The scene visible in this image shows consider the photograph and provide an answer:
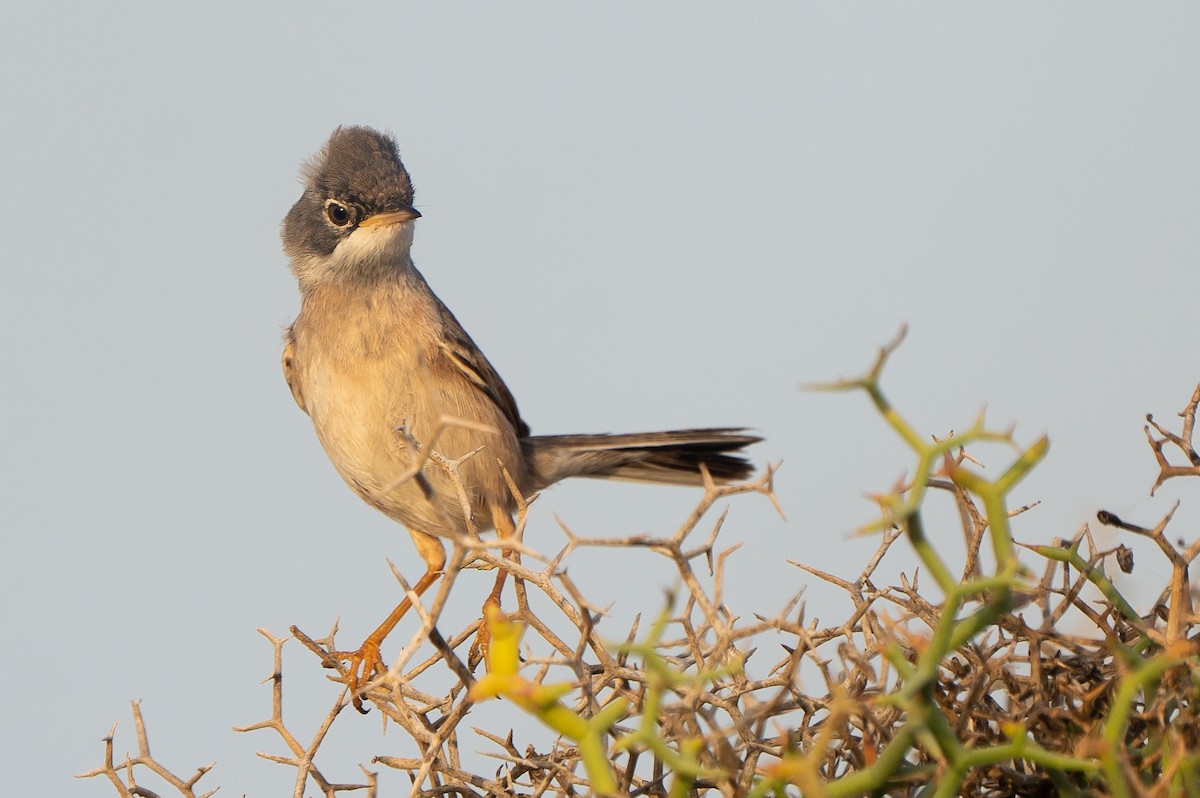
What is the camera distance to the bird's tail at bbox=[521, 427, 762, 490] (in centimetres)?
659

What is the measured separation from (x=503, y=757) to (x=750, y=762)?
57 cm

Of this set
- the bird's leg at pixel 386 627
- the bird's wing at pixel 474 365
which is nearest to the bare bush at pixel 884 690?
the bird's leg at pixel 386 627

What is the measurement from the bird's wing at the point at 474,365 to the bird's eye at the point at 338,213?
0.67m

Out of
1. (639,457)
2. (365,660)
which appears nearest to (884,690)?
(365,660)

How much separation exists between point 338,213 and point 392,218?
39cm

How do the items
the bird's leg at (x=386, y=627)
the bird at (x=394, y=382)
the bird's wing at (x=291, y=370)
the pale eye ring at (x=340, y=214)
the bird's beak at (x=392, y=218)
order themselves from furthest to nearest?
the bird's wing at (x=291, y=370) < the pale eye ring at (x=340, y=214) < the bird's beak at (x=392, y=218) < the bird at (x=394, y=382) < the bird's leg at (x=386, y=627)

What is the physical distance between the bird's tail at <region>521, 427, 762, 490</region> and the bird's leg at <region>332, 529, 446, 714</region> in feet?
Answer: 2.27

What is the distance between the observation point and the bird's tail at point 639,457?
21.6ft

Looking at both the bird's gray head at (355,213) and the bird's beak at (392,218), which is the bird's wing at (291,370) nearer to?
the bird's gray head at (355,213)

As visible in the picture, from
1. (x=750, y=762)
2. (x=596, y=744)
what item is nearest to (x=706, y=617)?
(x=750, y=762)

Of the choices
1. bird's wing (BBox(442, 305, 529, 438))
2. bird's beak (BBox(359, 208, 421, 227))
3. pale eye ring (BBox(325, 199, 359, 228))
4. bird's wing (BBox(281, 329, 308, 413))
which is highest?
pale eye ring (BBox(325, 199, 359, 228))

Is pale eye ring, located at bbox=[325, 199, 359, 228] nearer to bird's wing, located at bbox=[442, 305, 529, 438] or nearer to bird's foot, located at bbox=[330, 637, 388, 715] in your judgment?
bird's wing, located at bbox=[442, 305, 529, 438]

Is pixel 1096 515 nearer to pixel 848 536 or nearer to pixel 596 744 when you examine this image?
pixel 848 536

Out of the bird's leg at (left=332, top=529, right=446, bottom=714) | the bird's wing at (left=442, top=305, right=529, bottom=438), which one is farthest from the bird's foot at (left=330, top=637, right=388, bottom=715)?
the bird's wing at (left=442, top=305, right=529, bottom=438)
